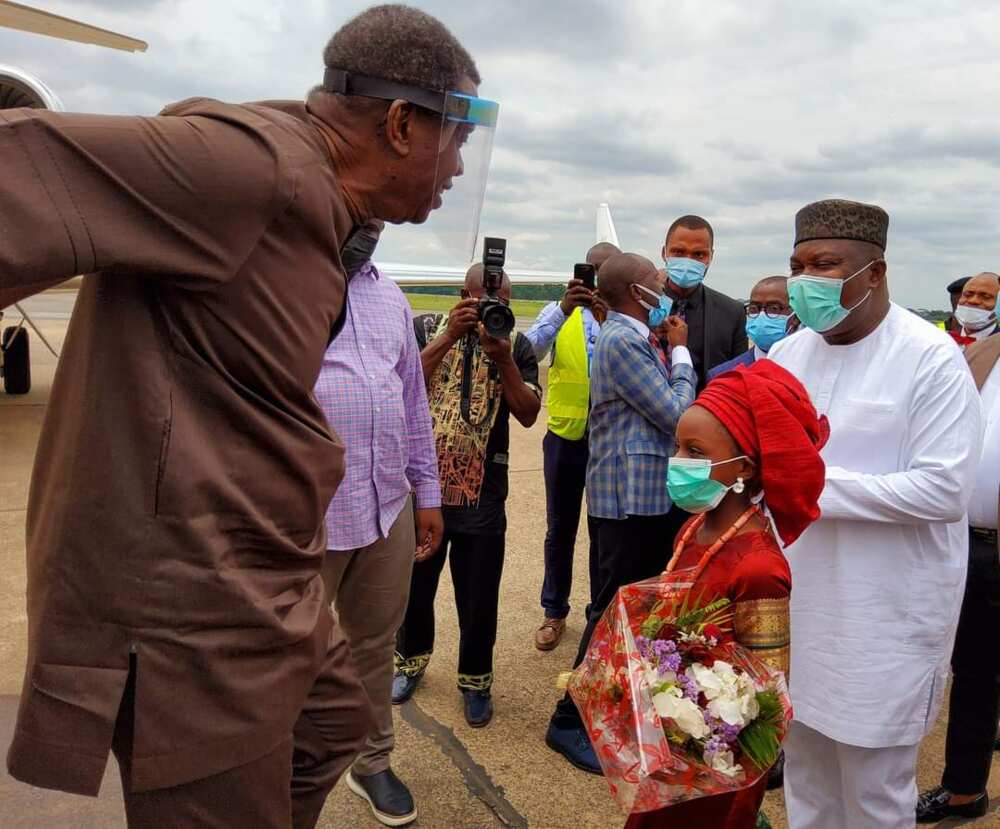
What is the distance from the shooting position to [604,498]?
3.49 meters

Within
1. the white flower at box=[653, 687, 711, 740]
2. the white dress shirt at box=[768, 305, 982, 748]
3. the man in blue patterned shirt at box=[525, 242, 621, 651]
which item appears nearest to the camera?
the white flower at box=[653, 687, 711, 740]

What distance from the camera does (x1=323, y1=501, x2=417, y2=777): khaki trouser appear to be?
288cm

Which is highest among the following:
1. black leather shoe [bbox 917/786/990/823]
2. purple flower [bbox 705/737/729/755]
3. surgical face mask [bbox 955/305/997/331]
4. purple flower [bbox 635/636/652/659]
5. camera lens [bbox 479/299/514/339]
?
surgical face mask [bbox 955/305/997/331]

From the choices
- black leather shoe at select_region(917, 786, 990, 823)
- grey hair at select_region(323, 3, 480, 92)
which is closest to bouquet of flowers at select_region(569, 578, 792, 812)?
grey hair at select_region(323, 3, 480, 92)

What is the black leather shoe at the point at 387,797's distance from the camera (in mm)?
2865

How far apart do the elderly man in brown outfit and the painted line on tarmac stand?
1.61 meters

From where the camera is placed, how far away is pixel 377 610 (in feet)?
9.57

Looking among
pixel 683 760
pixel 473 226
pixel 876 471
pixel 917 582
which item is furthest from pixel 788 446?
pixel 473 226

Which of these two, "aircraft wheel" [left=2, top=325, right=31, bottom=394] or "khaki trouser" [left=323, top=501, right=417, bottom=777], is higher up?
"khaki trouser" [left=323, top=501, right=417, bottom=777]

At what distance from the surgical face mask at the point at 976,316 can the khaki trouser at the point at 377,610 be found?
14.9 feet

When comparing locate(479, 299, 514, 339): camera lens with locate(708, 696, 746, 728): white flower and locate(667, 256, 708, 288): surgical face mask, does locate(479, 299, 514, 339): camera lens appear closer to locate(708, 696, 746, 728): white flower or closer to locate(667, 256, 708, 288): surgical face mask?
locate(667, 256, 708, 288): surgical face mask

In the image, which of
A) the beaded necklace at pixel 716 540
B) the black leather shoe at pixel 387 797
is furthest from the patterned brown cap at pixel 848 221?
the black leather shoe at pixel 387 797

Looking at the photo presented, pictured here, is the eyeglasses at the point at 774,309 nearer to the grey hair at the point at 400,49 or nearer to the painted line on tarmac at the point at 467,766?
the painted line on tarmac at the point at 467,766

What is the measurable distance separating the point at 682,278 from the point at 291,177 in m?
3.72
